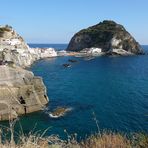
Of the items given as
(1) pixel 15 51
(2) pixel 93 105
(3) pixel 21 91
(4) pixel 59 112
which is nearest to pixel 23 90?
(3) pixel 21 91

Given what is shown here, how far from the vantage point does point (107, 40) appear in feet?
589

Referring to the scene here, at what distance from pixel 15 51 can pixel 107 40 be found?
7774 cm

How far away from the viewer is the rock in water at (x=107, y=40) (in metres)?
176

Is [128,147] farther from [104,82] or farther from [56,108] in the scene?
[104,82]

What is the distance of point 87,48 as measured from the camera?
181625 millimetres

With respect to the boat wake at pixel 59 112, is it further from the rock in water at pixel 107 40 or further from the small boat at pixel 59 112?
the rock in water at pixel 107 40

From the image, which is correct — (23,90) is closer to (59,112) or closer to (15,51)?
(59,112)

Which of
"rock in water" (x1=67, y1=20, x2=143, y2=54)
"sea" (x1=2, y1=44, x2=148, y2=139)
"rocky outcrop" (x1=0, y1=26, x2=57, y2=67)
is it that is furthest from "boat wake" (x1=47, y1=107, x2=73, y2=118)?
"rock in water" (x1=67, y1=20, x2=143, y2=54)

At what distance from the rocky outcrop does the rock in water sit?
2772 cm

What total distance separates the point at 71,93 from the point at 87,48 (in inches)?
4600

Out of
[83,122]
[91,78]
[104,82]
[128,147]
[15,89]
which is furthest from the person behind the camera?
[91,78]

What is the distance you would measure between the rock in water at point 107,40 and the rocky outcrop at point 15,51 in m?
27.7

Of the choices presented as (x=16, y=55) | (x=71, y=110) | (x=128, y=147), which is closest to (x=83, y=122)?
(x=71, y=110)

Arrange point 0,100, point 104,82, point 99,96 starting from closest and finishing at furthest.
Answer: point 0,100 → point 99,96 → point 104,82
